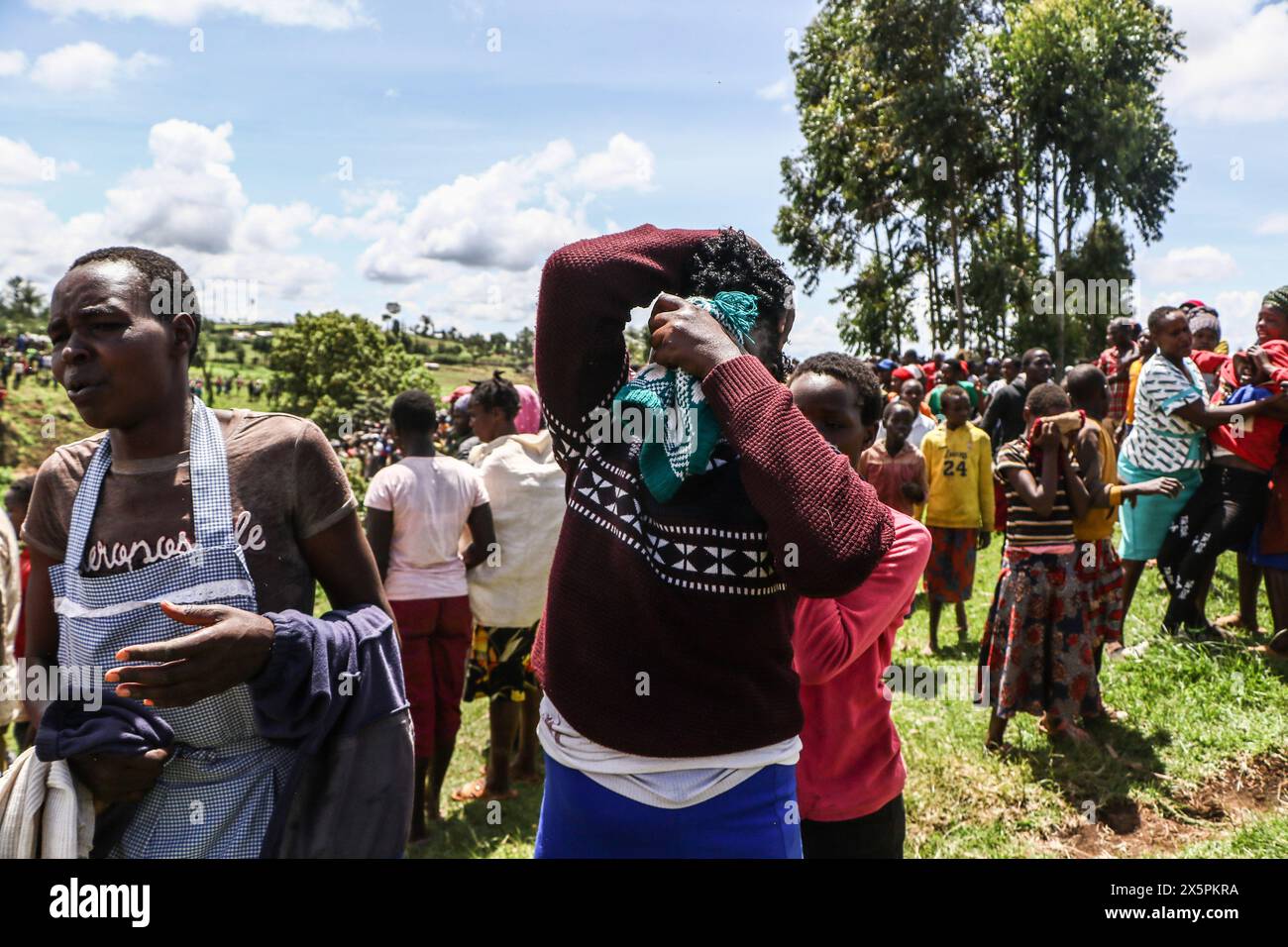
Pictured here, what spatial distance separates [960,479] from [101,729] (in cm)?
612

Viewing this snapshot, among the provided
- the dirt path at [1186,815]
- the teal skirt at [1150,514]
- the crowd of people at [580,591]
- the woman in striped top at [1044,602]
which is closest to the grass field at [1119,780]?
the dirt path at [1186,815]

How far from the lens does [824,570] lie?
4.81 feet

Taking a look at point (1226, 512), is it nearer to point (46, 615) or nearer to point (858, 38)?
point (46, 615)

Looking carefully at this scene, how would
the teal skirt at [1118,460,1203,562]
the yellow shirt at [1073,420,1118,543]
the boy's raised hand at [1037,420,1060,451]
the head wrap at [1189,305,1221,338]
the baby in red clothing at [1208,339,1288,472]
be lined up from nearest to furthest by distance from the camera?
the boy's raised hand at [1037,420,1060,451] → the yellow shirt at [1073,420,1118,543] → the baby in red clothing at [1208,339,1288,472] → the teal skirt at [1118,460,1203,562] → the head wrap at [1189,305,1221,338]

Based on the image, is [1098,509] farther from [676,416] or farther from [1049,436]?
[676,416]

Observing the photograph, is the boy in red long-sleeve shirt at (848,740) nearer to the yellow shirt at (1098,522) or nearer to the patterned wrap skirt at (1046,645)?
the patterned wrap skirt at (1046,645)

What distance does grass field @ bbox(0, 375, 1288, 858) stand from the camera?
3834mm

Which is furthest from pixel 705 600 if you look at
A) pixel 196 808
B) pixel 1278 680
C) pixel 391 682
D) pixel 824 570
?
pixel 1278 680

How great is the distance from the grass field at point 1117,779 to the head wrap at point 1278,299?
1889 millimetres

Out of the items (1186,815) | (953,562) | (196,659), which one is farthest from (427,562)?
(953,562)

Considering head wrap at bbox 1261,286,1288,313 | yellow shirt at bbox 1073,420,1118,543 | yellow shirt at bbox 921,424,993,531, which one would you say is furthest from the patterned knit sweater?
yellow shirt at bbox 921,424,993,531

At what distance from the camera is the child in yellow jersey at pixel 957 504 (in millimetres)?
Answer: 6746

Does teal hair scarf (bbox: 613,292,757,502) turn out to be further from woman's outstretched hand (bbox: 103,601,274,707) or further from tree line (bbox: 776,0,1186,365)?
tree line (bbox: 776,0,1186,365)

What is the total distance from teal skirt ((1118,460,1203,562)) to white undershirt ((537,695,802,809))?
471 cm
